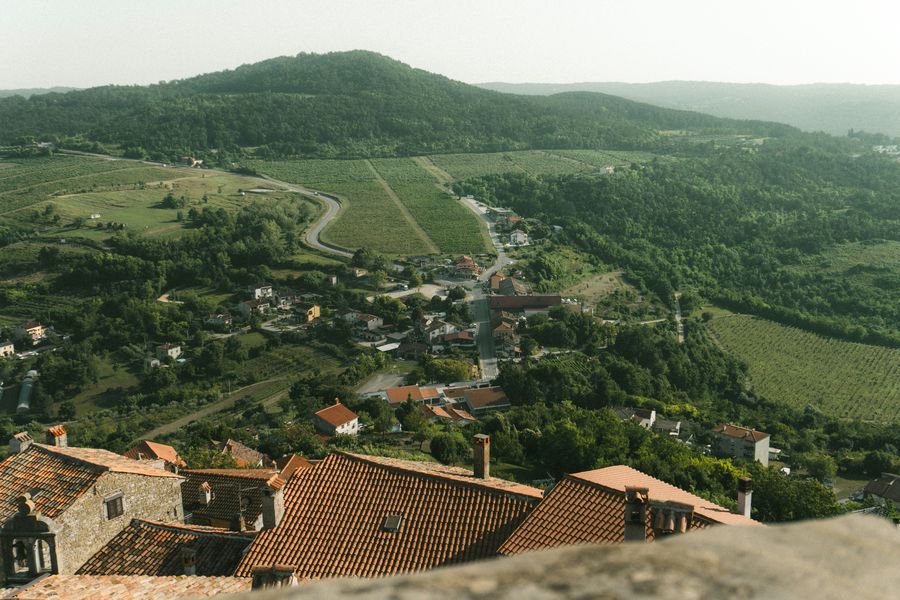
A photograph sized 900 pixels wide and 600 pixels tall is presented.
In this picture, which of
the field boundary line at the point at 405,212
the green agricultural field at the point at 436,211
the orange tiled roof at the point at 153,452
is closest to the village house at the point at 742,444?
the orange tiled roof at the point at 153,452

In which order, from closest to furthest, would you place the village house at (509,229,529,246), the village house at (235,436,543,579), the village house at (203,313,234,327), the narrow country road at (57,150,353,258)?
the village house at (235,436,543,579) → the village house at (203,313,234,327) → the narrow country road at (57,150,353,258) → the village house at (509,229,529,246)

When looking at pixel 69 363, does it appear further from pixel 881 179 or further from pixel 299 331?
pixel 881 179

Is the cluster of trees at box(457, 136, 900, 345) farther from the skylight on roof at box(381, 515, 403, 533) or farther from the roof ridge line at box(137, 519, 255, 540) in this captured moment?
the roof ridge line at box(137, 519, 255, 540)

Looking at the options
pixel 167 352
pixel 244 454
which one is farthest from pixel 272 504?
pixel 167 352

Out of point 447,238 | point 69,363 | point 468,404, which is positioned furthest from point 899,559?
point 447,238

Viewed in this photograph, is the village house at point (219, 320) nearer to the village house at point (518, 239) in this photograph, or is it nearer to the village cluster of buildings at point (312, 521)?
the village house at point (518, 239)

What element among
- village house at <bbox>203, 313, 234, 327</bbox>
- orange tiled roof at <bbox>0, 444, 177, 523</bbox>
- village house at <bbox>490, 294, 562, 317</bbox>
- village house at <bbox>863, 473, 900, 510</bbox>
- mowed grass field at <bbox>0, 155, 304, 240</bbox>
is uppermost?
orange tiled roof at <bbox>0, 444, 177, 523</bbox>

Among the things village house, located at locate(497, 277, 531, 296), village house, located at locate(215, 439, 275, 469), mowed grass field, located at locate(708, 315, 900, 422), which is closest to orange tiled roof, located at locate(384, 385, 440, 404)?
village house, located at locate(215, 439, 275, 469)

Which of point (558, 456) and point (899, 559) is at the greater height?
point (899, 559)

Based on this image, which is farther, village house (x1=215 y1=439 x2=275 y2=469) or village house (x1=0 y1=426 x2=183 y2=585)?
village house (x1=215 y1=439 x2=275 y2=469)
